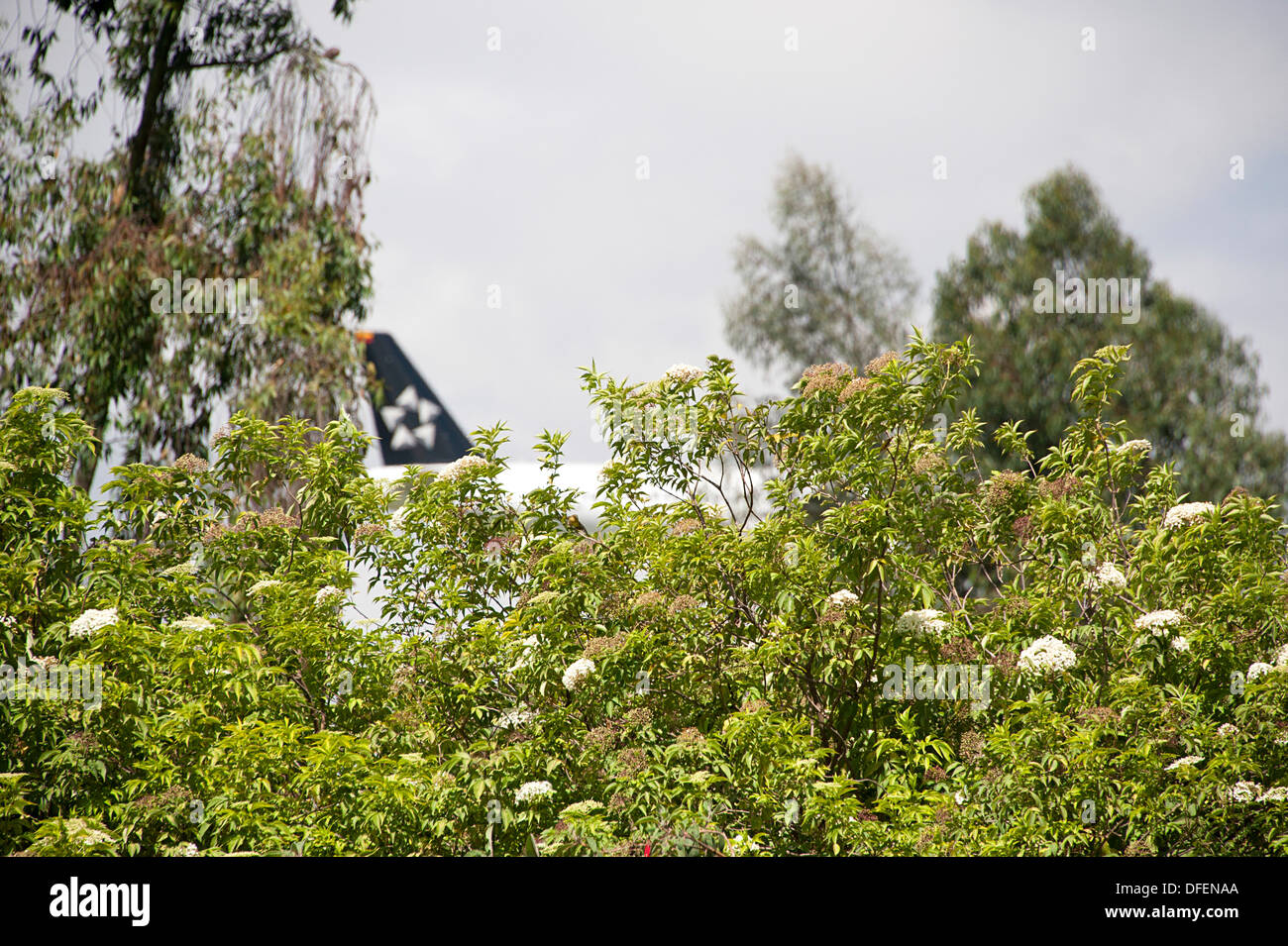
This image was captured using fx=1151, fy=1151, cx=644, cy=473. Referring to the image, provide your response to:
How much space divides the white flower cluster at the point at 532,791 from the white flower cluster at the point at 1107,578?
1.96m

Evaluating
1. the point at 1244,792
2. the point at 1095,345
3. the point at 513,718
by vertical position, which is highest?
the point at 1095,345

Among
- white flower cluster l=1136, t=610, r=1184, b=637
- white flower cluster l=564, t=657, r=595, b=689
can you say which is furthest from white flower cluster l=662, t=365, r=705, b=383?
white flower cluster l=1136, t=610, r=1184, b=637

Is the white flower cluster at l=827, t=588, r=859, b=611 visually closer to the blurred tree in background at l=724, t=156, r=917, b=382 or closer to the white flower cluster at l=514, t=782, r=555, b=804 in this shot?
the white flower cluster at l=514, t=782, r=555, b=804

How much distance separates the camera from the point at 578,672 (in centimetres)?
372

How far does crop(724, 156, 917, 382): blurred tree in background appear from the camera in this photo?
71.6 feet

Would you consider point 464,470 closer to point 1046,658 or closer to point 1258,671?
point 1046,658

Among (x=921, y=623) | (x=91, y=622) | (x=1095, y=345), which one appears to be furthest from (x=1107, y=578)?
(x=1095, y=345)

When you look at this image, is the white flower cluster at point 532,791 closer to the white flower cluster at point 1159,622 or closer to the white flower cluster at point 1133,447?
the white flower cluster at point 1159,622

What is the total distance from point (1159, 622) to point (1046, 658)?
1.24 feet

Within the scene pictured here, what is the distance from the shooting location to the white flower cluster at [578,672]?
146 inches

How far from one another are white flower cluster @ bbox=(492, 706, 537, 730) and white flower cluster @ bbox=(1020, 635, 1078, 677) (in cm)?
163

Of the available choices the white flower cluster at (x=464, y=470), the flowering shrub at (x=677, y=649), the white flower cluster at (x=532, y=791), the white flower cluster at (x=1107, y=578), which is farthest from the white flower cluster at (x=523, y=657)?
the white flower cluster at (x=1107, y=578)
